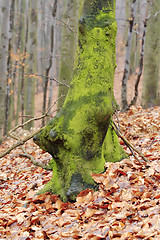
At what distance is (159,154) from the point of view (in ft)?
13.4

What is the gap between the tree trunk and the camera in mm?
9352

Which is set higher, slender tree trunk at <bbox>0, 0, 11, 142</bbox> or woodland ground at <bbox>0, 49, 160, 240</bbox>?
slender tree trunk at <bbox>0, 0, 11, 142</bbox>

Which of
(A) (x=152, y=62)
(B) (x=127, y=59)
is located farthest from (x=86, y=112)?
(A) (x=152, y=62)

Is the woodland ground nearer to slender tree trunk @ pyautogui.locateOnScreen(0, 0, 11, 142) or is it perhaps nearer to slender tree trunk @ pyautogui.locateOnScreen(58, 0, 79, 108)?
slender tree trunk @ pyautogui.locateOnScreen(58, 0, 79, 108)

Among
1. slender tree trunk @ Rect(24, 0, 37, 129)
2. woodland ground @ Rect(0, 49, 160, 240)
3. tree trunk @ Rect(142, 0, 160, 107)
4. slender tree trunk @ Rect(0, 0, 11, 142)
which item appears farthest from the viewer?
slender tree trunk @ Rect(24, 0, 37, 129)

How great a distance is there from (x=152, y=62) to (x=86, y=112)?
23.0 feet

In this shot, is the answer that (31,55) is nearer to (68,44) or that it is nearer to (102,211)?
(68,44)

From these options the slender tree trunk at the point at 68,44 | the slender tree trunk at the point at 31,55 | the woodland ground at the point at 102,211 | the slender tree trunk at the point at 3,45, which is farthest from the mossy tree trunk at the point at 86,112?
the slender tree trunk at the point at 31,55

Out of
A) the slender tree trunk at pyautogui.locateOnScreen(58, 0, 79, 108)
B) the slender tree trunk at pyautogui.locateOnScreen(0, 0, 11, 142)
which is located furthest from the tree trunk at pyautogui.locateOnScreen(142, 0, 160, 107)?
the slender tree trunk at pyautogui.locateOnScreen(0, 0, 11, 142)

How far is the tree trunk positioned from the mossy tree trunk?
6.28 metres

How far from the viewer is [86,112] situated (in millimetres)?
3229

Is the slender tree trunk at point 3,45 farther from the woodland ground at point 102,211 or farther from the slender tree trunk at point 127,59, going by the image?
the woodland ground at point 102,211

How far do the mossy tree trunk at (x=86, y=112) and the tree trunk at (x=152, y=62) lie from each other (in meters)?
6.28

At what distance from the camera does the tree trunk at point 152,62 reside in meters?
9.35
